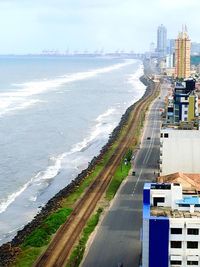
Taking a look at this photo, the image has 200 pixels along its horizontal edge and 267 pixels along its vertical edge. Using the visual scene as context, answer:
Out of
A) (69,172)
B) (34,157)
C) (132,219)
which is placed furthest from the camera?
(34,157)

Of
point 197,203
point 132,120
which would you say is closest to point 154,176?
point 197,203

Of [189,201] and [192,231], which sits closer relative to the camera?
[192,231]

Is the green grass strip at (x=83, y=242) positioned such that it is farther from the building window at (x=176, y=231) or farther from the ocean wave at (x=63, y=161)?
the ocean wave at (x=63, y=161)

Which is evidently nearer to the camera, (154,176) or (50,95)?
(154,176)

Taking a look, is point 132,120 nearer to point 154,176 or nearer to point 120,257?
point 154,176

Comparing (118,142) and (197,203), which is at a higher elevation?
(197,203)

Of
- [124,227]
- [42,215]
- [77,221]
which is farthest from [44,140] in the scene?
[124,227]

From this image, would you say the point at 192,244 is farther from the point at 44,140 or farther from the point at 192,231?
the point at 44,140
